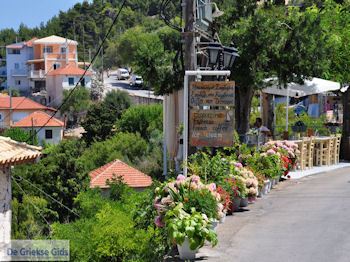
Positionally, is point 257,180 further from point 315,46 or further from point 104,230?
point 315,46

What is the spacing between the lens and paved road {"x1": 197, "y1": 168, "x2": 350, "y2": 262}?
7469mm

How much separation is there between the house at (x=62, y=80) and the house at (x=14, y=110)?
5810mm

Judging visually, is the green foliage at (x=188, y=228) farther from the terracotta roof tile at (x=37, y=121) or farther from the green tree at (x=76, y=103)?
the green tree at (x=76, y=103)

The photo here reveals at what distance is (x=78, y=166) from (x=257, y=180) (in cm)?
1984

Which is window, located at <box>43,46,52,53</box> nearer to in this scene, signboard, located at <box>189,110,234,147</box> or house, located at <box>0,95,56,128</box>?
house, located at <box>0,95,56,128</box>

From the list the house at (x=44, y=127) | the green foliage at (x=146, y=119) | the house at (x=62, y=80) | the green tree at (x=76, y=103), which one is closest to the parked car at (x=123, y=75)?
the house at (x=62, y=80)

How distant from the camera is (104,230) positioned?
716 centimetres

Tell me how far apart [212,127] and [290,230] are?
2271mm

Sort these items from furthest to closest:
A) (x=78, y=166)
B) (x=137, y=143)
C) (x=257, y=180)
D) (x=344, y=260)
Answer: (x=137, y=143) → (x=78, y=166) → (x=257, y=180) → (x=344, y=260)

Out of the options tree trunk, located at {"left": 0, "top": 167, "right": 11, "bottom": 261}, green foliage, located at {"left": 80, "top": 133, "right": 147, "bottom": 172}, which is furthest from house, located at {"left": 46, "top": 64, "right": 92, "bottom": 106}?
tree trunk, located at {"left": 0, "top": 167, "right": 11, "bottom": 261}

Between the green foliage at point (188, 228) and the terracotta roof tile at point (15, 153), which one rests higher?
the terracotta roof tile at point (15, 153)

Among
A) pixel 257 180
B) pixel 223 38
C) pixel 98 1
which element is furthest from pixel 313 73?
pixel 98 1

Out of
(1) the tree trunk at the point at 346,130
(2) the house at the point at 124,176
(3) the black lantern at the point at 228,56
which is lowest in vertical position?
(2) the house at the point at 124,176

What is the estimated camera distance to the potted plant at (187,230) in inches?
281
